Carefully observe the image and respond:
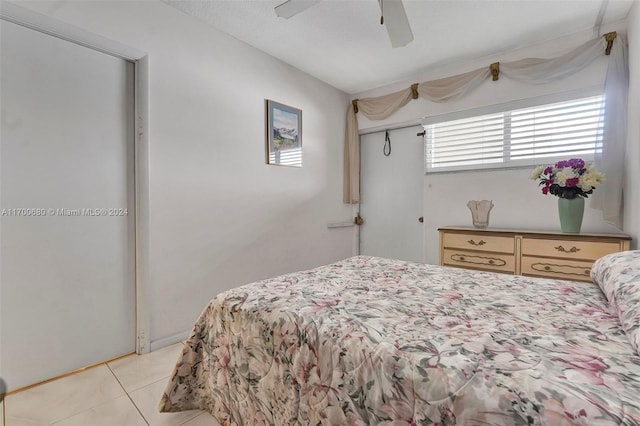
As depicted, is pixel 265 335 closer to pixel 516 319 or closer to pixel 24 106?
pixel 516 319

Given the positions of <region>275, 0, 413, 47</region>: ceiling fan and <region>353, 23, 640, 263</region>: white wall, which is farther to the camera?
<region>353, 23, 640, 263</region>: white wall

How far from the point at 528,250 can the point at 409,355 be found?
7.01 ft

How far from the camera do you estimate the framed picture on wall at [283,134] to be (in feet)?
9.46

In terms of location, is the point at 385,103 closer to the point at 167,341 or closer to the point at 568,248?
the point at 568,248

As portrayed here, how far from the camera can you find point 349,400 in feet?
2.77

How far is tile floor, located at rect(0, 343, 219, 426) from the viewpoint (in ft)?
4.66

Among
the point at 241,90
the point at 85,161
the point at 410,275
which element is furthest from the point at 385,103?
the point at 85,161

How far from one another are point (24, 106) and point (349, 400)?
86.6 inches

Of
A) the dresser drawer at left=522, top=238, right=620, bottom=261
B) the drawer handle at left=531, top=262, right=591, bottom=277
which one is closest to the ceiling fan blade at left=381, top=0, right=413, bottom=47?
the dresser drawer at left=522, top=238, right=620, bottom=261

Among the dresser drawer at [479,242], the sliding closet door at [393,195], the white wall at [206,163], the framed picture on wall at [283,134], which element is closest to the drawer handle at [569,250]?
the dresser drawer at [479,242]

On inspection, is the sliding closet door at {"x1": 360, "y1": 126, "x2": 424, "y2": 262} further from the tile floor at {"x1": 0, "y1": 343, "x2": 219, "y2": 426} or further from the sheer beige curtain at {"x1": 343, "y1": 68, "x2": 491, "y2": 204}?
the tile floor at {"x1": 0, "y1": 343, "x2": 219, "y2": 426}

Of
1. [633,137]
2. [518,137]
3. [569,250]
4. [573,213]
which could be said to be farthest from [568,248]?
[518,137]

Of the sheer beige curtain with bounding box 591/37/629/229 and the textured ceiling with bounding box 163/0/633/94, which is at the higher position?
the textured ceiling with bounding box 163/0/633/94

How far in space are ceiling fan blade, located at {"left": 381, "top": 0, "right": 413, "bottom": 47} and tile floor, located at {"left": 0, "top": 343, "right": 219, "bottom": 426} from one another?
2.30 metres
